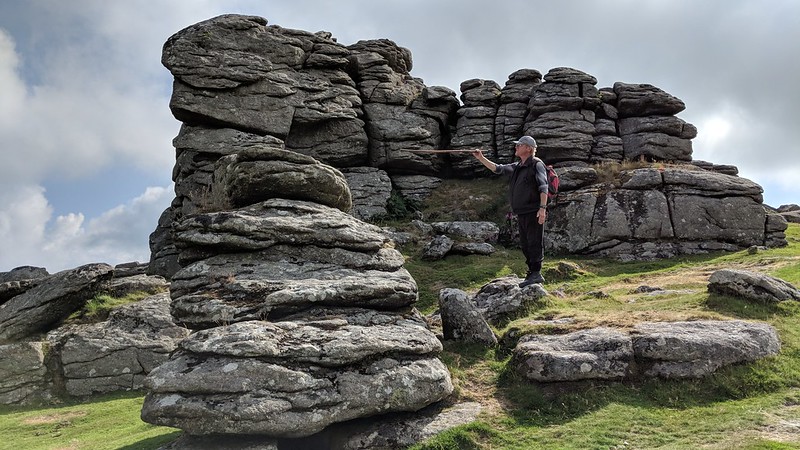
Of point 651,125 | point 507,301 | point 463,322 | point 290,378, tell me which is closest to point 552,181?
point 507,301

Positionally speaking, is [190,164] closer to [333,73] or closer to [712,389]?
[333,73]

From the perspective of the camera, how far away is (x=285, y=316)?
13070 millimetres

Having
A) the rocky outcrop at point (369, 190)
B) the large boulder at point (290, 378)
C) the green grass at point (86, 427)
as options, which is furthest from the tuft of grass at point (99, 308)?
the rocky outcrop at point (369, 190)

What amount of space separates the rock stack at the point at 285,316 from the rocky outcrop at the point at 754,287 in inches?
390

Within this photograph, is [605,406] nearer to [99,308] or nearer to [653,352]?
[653,352]

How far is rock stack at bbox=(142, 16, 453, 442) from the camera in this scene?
1072 cm

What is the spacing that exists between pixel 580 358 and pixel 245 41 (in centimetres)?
3732

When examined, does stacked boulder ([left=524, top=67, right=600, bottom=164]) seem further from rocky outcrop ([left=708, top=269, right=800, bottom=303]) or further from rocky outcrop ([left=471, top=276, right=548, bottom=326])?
rocky outcrop ([left=708, top=269, right=800, bottom=303])

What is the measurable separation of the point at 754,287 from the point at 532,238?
690 cm

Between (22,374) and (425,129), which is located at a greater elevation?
(425,129)

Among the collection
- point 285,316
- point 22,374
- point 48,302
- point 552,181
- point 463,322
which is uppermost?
point 552,181

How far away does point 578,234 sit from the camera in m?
30.0

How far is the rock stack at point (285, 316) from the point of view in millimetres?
10719

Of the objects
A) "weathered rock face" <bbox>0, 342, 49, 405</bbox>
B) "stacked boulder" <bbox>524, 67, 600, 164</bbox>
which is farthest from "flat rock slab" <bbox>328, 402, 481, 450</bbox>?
"stacked boulder" <bbox>524, 67, 600, 164</bbox>
